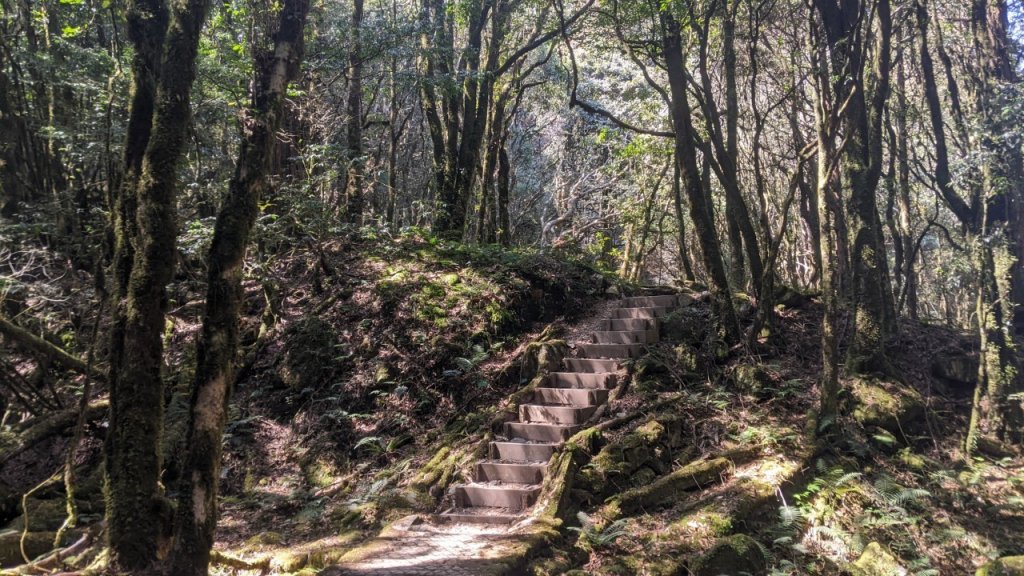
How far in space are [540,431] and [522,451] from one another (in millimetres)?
511

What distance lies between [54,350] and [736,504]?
8812 mm

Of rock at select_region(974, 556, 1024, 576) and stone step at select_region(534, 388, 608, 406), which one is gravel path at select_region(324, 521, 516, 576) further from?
rock at select_region(974, 556, 1024, 576)

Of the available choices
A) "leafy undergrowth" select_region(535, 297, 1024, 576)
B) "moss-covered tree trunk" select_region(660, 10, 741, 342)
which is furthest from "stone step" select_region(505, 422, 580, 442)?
"moss-covered tree trunk" select_region(660, 10, 741, 342)

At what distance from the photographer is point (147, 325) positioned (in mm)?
4965

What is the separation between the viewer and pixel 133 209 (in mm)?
5238

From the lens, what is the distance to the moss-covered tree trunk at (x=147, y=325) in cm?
486

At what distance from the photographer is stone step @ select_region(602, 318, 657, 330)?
1102 cm

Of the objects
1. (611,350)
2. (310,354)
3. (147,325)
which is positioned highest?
(147,325)

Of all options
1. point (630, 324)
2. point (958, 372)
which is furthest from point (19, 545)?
point (958, 372)

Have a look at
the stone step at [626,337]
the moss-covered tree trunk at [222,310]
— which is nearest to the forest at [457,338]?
the moss-covered tree trunk at [222,310]

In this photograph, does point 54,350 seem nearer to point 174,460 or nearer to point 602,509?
point 174,460

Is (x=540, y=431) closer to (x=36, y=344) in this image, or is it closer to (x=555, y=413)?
(x=555, y=413)

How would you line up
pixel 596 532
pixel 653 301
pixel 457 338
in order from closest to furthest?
1. pixel 596 532
2. pixel 457 338
3. pixel 653 301

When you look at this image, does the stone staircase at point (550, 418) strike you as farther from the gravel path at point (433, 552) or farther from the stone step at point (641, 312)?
the gravel path at point (433, 552)
